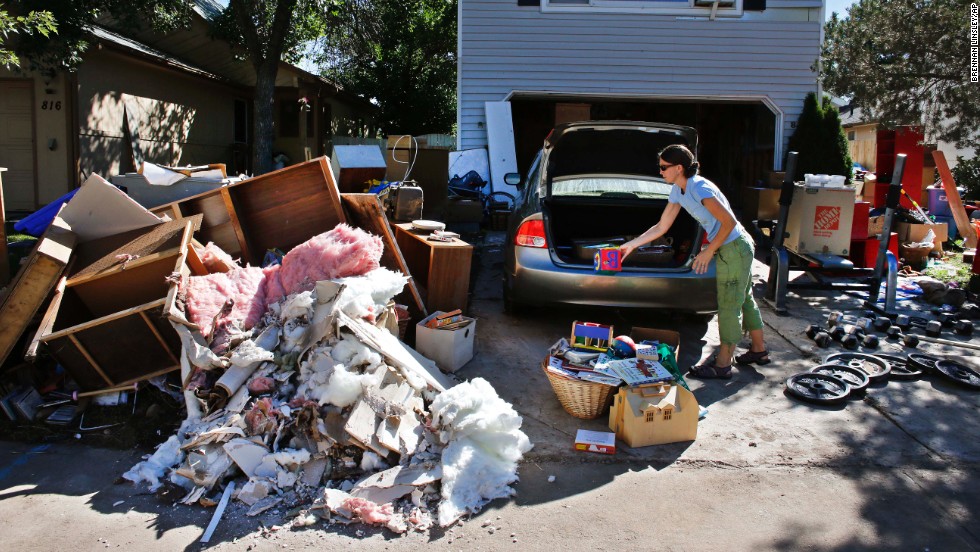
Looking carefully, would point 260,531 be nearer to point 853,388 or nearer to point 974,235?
point 853,388

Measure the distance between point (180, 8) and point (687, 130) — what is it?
35.7 feet

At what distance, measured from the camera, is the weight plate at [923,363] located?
5078 millimetres

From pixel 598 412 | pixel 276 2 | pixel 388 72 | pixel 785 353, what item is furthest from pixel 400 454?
pixel 388 72

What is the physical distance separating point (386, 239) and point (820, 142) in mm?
9641

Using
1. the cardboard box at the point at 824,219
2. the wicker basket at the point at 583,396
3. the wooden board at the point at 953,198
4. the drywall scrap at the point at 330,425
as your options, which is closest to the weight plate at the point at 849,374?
the wicker basket at the point at 583,396

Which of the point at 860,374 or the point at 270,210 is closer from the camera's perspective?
the point at 860,374

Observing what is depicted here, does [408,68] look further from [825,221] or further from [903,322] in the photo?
[903,322]

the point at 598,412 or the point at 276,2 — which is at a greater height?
the point at 276,2

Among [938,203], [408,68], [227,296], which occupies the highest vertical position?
[408,68]

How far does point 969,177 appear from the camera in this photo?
46.1 feet

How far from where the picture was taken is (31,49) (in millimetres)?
9742

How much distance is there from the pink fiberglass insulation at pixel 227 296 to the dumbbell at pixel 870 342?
483 cm

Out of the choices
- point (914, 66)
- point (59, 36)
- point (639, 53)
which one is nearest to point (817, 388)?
point (914, 66)

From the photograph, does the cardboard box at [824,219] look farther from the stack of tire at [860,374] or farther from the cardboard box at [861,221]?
the stack of tire at [860,374]
